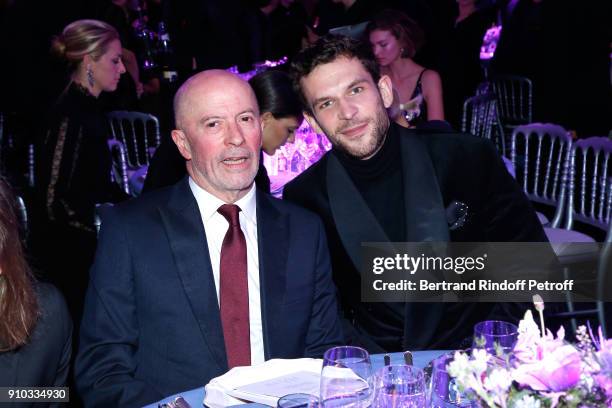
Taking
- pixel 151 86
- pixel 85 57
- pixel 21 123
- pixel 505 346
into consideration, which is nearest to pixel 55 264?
Result: pixel 85 57

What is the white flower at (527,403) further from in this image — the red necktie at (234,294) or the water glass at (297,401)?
the red necktie at (234,294)

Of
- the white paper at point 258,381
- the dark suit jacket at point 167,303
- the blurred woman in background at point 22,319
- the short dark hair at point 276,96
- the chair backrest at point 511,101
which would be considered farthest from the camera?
the chair backrest at point 511,101

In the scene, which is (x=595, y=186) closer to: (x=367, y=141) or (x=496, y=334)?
(x=367, y=141)

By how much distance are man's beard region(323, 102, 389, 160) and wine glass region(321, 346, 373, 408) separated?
3.81 feet

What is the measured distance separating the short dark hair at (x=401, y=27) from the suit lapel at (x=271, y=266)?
372cm

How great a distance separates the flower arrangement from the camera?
121cm

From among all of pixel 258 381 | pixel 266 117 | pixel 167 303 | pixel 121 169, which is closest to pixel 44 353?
pixel 167 303

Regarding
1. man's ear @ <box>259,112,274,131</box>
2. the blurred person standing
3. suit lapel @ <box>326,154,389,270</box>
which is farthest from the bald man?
the blurred person standing

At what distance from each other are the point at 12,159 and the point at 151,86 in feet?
7.23

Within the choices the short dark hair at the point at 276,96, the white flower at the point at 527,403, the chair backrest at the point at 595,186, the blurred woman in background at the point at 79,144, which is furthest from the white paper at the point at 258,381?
the blurred woman in background at the point at 79,144

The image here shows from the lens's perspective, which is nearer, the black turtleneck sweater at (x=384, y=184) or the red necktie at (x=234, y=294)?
the red necktie at (x=234, y=294)

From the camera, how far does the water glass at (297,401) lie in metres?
1.59

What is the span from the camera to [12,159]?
8.94 m

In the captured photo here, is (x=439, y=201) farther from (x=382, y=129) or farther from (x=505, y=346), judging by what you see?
(x=505, y=346)
